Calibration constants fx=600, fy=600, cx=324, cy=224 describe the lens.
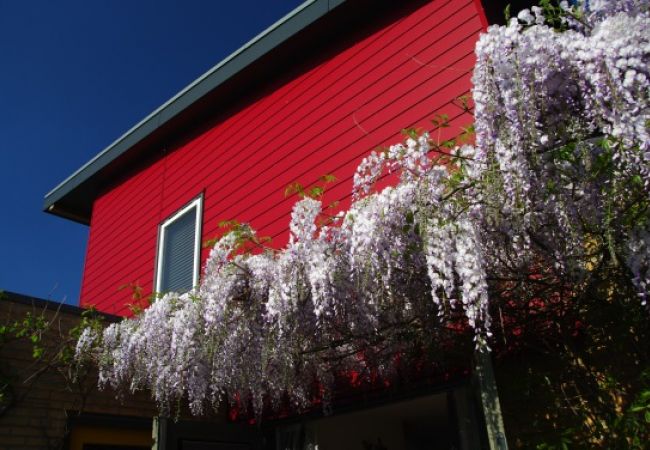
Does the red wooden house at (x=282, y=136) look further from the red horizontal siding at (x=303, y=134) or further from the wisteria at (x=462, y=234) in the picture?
the wisteria at (x=462, y=234)

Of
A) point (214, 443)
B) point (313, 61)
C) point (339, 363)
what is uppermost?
point (313, 61)

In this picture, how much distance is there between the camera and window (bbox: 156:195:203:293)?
7.21m

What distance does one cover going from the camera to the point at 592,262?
368 centimetres

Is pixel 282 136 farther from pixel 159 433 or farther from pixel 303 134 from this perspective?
pixel 159 433

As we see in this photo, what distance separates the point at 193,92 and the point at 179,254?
202 cm

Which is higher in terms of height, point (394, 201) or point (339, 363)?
point (394, 201)

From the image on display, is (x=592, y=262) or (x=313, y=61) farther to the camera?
(x=313, y=61)

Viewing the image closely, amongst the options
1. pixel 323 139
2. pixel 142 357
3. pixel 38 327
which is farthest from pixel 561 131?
pixel 38 327

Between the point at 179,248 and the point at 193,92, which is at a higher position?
the point at 193,92

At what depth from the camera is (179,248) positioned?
7.54 m

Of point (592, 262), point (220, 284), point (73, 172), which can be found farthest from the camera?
point (73, 172)

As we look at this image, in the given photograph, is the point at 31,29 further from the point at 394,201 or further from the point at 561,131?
the point at 561,131

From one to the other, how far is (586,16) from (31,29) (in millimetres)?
6799

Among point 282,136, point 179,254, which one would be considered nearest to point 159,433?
point 179,254
